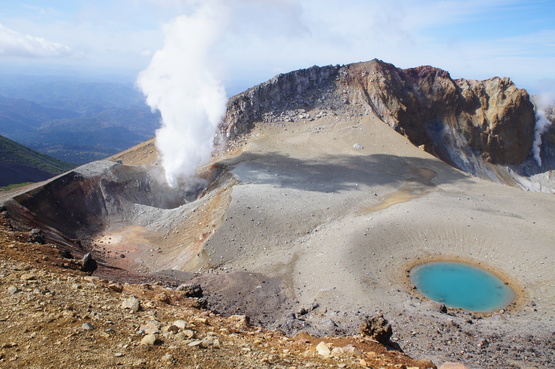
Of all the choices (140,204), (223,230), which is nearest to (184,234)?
(223,230)

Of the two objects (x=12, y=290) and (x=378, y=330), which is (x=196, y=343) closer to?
(x=12, y=290)

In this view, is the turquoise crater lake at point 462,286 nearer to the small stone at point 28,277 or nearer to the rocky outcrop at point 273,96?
the small stone at point 28,277

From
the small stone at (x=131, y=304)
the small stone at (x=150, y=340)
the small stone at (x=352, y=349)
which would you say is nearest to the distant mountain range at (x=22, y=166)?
the small stone at (x=131, y=304)

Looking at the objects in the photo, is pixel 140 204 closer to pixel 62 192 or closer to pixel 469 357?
pixel 62 192

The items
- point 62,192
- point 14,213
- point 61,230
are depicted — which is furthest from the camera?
point 62,192

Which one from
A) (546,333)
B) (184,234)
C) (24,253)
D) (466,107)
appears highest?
(466,107)

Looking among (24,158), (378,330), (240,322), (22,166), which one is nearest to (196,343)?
(240,322)
